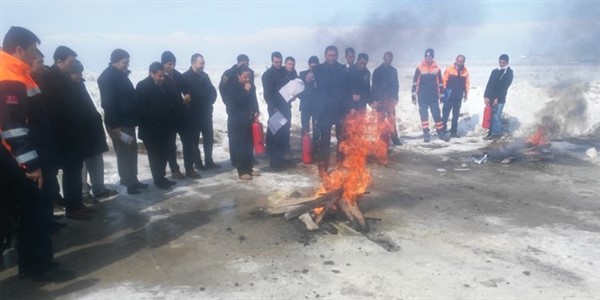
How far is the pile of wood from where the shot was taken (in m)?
6.04

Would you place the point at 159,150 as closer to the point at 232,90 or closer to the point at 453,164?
the point at 232,90

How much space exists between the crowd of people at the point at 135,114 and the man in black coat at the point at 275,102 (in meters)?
0.02

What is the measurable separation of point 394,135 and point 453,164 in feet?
8.31

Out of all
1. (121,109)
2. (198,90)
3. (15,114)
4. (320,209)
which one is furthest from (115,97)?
(320,209)

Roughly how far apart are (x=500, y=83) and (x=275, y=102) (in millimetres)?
7149

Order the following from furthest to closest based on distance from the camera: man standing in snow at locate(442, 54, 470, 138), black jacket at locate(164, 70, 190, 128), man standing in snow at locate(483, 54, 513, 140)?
1. man standing in snow at locate(442, 54, 470, 138)
2. man standing in snow at locate(483, 54, 513, 140)
3. black jacket at locate(164, 70, 190, 128)

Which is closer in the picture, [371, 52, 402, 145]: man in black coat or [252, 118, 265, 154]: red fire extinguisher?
[252, 118, 265, 154]: red fire extinguisher

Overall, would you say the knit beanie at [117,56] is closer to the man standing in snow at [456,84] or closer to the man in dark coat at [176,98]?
the man in dark coat at [176,98]

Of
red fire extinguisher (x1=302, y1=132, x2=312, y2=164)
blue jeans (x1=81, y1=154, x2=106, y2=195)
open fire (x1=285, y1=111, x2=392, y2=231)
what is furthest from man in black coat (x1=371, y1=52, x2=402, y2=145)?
blue jeans (x1=81, y1=154, x2=106, y2=195)

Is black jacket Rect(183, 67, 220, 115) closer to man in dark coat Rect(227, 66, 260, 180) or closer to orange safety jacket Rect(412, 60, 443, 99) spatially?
man in dark coat Rect(227, 66, 260, 180)

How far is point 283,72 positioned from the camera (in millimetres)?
9688

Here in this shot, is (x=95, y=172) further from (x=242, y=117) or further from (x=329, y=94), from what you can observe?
(x=329, y=94)

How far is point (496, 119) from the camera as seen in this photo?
13.1 metres

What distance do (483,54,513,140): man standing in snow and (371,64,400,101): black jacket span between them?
3.36 m
